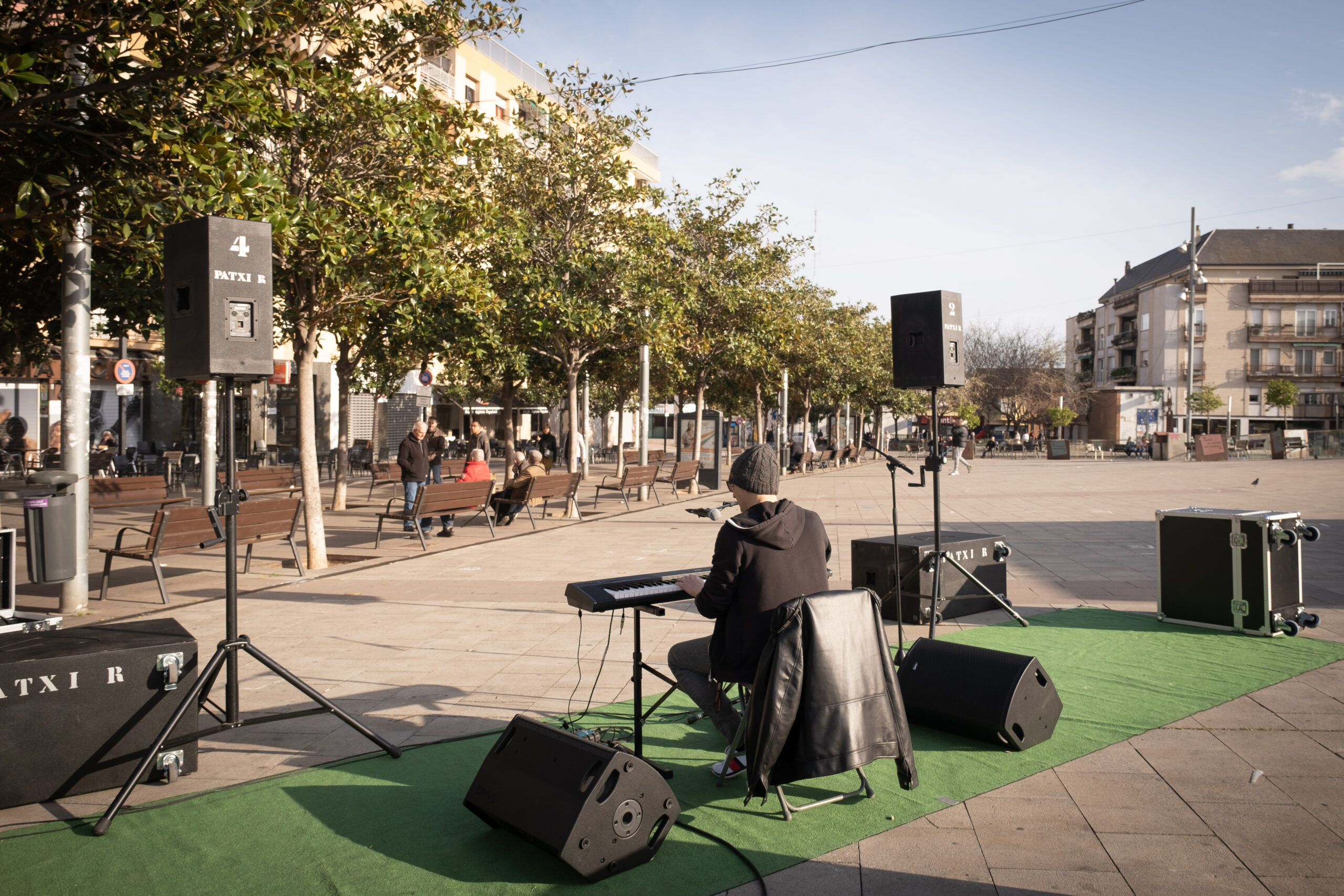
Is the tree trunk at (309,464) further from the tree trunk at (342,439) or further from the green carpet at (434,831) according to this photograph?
the green carpet at (434,831)

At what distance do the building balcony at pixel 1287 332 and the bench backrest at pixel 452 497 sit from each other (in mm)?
70570

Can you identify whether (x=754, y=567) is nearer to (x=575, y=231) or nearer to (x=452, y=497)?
(x=452, y=497)

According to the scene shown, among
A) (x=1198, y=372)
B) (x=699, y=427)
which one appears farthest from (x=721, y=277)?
(x=1198, y=372)

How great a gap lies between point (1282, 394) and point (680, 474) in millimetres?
50795

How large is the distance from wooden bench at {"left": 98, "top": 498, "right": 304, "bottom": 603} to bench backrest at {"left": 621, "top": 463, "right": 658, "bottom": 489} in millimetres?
7512

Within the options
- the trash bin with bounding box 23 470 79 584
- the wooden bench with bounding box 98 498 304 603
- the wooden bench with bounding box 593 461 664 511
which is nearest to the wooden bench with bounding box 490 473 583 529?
the wooden bench with bounding box 593 461 664 511

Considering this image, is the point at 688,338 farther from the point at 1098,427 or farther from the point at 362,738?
the point at 1098,427

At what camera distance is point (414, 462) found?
520 inches

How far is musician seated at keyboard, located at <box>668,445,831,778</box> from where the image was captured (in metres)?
3.73

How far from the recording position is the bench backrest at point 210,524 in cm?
845

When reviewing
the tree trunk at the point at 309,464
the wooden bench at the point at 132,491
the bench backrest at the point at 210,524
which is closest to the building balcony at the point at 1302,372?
the wooden bench at the point at 132,491

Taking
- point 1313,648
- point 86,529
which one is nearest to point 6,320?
point 86,529

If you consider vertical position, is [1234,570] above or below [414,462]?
below

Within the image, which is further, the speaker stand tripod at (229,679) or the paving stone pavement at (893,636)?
the speaker stand tripod at (229,679)
